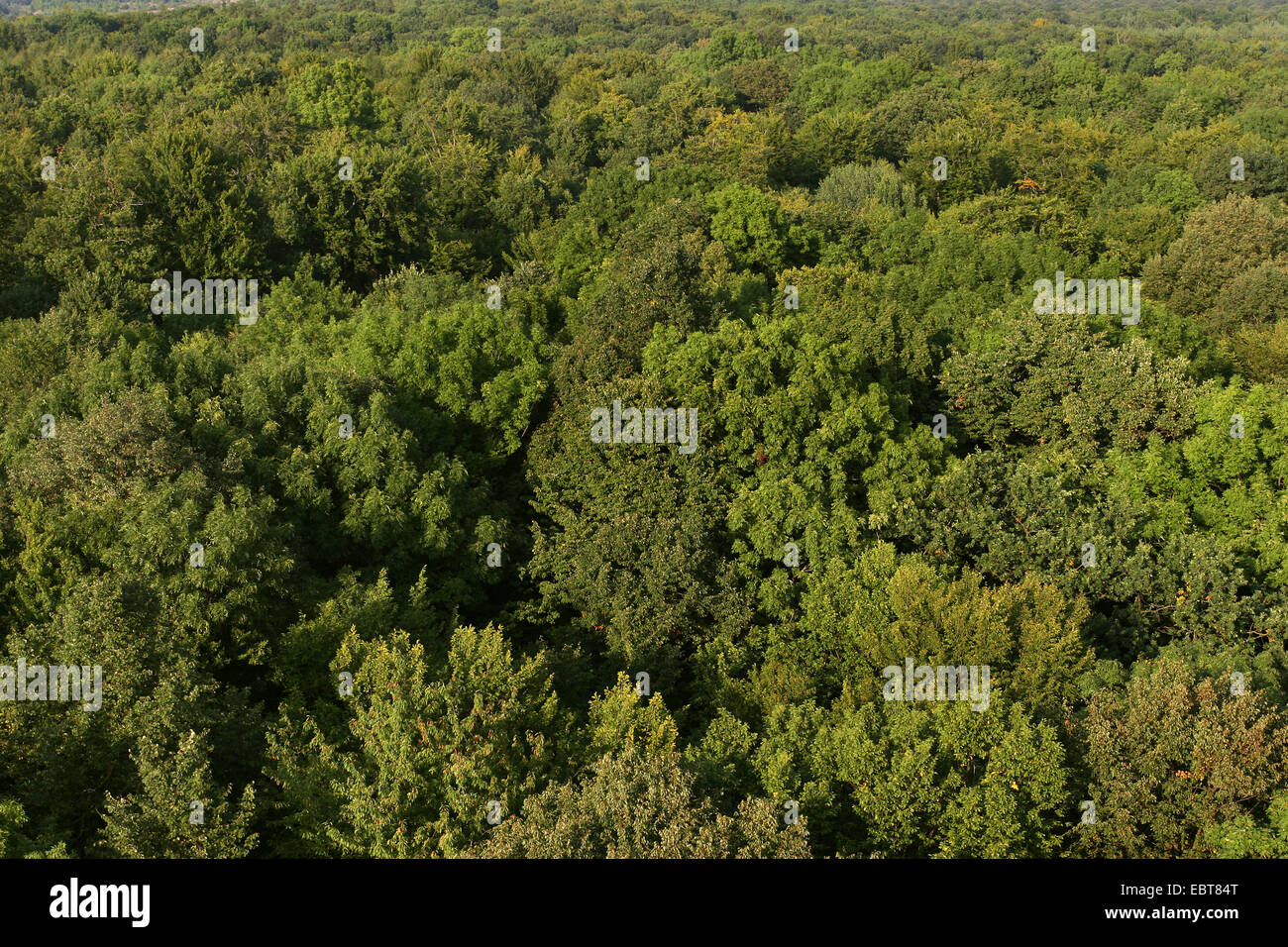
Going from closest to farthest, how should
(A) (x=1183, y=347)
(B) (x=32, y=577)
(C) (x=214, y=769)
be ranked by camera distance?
1. (C) (x=214, y=769)
2. (B) (x=32, y=577)
3. (A) (x=1183, y=347)

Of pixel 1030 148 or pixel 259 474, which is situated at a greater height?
pixel 1030 148

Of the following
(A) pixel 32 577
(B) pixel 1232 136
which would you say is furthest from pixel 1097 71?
(A) pixel 32 577

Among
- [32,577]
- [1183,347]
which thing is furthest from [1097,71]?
[32,577]

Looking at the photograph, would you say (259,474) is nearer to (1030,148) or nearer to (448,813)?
(448,813)

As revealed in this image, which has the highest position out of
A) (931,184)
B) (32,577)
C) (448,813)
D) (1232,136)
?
(1232,136)

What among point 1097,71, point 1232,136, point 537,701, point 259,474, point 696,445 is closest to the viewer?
point 537,701

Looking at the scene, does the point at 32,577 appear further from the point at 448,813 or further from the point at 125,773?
the point at 448,813

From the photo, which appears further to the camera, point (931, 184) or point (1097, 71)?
point (1097, 71)
